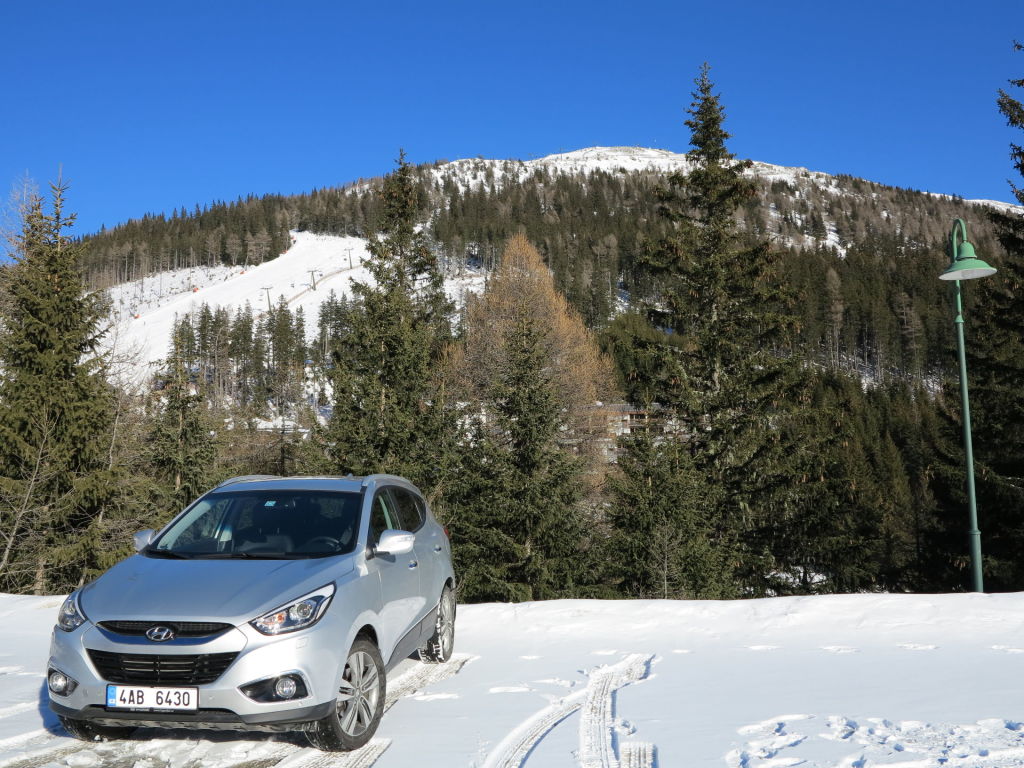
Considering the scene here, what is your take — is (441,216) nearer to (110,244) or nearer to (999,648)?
(110,244)

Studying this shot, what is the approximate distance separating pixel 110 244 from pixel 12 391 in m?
172

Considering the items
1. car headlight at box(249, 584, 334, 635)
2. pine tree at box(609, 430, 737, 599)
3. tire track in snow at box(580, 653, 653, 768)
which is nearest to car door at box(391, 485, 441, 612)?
tire track in snow at box(580, 653, 653, 768)

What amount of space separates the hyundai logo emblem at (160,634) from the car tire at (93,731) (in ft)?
2.92

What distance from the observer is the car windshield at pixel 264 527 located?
17.0ft

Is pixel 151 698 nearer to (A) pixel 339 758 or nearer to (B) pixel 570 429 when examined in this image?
(A) pixel 339 758

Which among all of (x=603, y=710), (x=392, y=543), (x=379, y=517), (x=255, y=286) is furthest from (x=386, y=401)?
(x=255, y=286)

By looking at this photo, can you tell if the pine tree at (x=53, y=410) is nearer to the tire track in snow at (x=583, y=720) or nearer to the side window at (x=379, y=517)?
the side window at (x=379, y=517)

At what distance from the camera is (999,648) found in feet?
23.0

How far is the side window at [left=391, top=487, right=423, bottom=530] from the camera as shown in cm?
641

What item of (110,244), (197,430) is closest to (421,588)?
(197,430)

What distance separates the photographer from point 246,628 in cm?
409

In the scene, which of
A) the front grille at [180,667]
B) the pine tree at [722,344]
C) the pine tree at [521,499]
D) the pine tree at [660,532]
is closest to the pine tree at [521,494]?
the pine tree at [521,499]

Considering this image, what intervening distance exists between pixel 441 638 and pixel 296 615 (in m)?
2.79

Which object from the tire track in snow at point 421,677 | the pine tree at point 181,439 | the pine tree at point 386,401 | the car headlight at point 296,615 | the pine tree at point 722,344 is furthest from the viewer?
the pine tree at point 181,439
